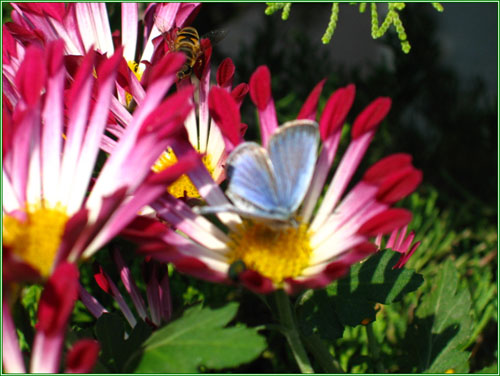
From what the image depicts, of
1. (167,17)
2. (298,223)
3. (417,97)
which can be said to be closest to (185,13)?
(167,17)

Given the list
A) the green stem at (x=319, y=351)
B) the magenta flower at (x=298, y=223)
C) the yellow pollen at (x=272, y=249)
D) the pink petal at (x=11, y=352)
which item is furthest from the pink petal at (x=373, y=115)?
Answer: the pink petal at (x=11, y=352)

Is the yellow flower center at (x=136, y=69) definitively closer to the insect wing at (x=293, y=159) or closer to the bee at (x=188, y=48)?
the bee at (x=188, y=48)

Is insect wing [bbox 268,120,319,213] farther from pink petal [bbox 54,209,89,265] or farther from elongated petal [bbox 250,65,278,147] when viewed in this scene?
pink petal [bbox 54,209,89,265]

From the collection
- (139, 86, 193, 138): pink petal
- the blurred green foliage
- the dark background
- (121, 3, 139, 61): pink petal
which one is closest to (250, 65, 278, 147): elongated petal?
(139, 86, 193, 138): pink petal

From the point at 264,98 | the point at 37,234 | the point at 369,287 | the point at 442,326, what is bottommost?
the point at 442,326

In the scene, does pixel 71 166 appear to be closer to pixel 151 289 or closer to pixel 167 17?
pixel 151 289

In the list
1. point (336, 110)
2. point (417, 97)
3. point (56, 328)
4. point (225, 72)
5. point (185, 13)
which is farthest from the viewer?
point (417, 97)
